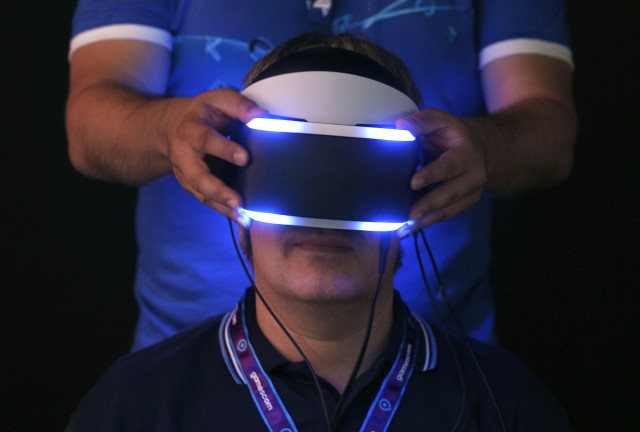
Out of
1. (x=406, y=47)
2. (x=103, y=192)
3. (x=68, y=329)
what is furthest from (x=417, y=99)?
(x=68, y=329)

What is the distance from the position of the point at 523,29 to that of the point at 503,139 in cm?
42

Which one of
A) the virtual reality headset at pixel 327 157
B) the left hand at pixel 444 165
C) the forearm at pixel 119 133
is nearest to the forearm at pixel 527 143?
the left hand at pixel 444 165

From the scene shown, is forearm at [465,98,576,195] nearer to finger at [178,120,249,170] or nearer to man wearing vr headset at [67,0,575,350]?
man wearing vr headset at [67,0,575,350]

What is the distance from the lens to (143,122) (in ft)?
3.61

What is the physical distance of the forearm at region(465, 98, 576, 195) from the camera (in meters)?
1.11

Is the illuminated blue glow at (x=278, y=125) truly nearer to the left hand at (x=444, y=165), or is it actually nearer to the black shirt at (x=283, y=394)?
the left hand at (x=444, y=165)

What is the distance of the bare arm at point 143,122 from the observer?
0.84 meters

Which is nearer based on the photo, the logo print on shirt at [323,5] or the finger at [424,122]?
the finger at [424,122]

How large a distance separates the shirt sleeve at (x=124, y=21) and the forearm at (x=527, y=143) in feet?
2.50

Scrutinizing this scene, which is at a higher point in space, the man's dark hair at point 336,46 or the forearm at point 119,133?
the man's dark hair at point 336,46

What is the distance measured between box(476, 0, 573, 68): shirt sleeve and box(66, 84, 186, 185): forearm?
82 cm

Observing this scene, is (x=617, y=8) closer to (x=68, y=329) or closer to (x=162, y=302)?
(x=162, y=302)

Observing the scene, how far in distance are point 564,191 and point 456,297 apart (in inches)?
33.1

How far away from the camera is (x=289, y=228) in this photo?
1.01 meters
